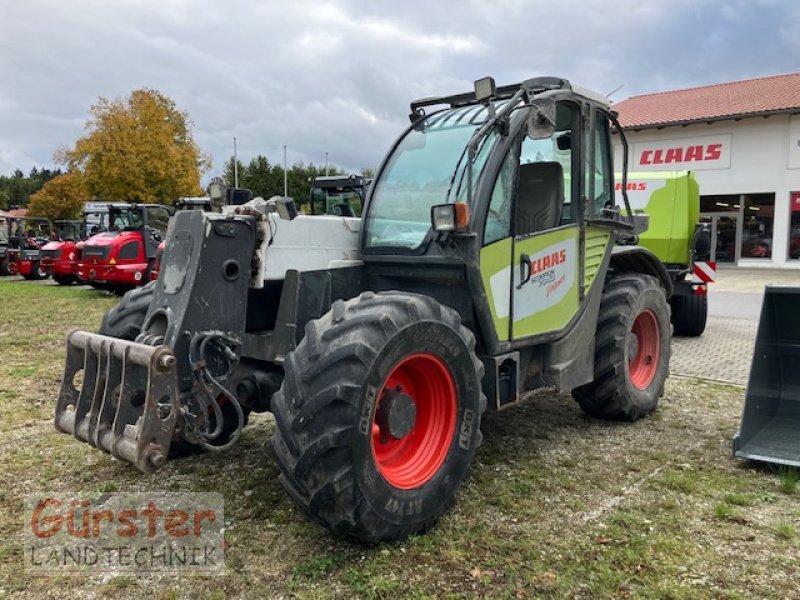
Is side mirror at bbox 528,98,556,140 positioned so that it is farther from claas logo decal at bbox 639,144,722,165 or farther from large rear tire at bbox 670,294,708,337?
claas logo decal at bbox 639,144,722,165

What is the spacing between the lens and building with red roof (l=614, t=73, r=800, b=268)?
23.3 meters

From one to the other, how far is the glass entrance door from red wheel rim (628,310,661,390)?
21.9 meters

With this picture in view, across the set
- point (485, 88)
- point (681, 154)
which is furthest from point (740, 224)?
point (485, 88)

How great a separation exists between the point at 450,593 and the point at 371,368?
1.02 m

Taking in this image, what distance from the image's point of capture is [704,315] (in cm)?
964

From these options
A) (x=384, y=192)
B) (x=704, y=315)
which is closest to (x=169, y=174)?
(x=704, y=315)

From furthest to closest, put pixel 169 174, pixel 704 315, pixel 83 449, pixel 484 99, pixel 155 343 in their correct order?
pixel 169 174 → pixel 704 315 → pixel 83 449 → pixel 484 99 → pixel 155 343

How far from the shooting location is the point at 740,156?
24047 millimetres

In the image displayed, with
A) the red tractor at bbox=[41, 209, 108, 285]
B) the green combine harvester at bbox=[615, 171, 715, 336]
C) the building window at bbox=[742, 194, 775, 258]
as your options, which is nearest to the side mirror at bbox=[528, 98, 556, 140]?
the green combine harvester at bbox=[615, 171, 715, 336]

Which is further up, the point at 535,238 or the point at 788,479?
the point at 535,238

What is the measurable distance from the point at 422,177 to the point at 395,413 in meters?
1.61

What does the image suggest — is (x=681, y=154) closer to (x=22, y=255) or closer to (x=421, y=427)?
(x=22, y=255)

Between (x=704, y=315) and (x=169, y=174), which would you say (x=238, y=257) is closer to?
(x=704, y=315)

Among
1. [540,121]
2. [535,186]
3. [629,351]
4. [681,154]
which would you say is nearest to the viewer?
[540,121]
